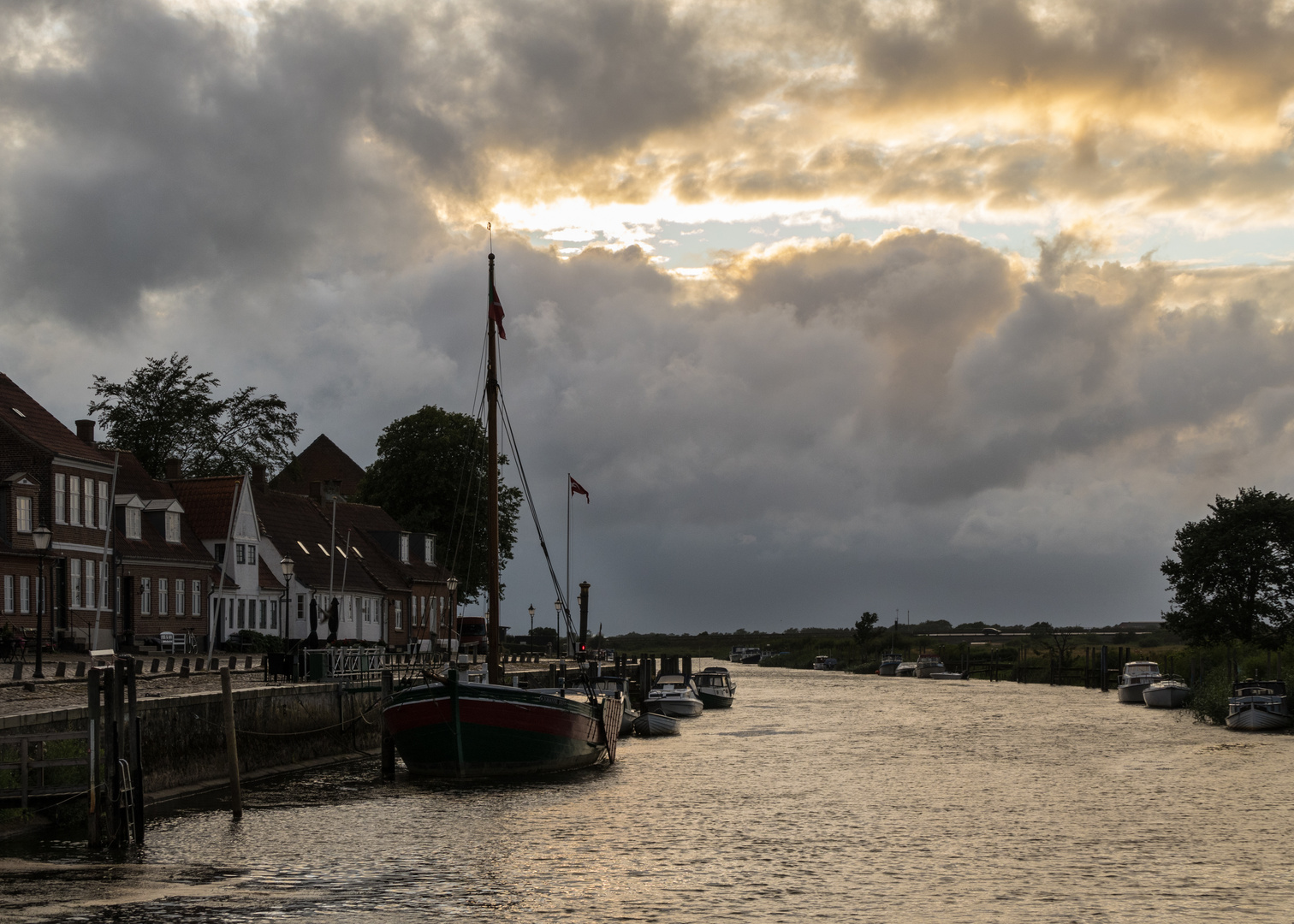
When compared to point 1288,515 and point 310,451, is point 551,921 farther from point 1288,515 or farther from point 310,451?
point 310,451

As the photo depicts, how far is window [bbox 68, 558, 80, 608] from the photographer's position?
52.9 metres

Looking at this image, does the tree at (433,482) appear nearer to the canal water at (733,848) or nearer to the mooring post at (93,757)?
the canal water at (733,848)

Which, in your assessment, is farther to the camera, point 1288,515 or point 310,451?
point 310,451

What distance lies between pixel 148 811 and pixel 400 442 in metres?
60.6

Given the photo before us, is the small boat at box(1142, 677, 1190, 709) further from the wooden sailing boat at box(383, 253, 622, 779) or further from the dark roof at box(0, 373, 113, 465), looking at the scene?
the dark roof at box(0, 373, 113, 465)

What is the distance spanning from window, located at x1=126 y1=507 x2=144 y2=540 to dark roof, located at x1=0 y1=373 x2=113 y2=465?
2382 mm

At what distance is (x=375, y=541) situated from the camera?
80.4 metres

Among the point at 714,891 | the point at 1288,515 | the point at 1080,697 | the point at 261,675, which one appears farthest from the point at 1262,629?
the point at 714,891

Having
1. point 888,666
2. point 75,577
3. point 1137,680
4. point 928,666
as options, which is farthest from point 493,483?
point 888,666

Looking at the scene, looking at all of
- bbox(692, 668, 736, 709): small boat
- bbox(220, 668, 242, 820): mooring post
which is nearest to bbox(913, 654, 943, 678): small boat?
bbox(692, 668, 736, 709): small boat

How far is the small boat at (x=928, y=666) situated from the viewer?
395ft

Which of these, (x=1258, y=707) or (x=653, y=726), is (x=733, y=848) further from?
(x=1258, y=707)

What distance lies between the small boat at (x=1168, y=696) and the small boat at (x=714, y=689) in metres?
21.9

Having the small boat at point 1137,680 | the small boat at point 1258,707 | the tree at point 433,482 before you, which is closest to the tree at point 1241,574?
the small boat at point 1137,680
